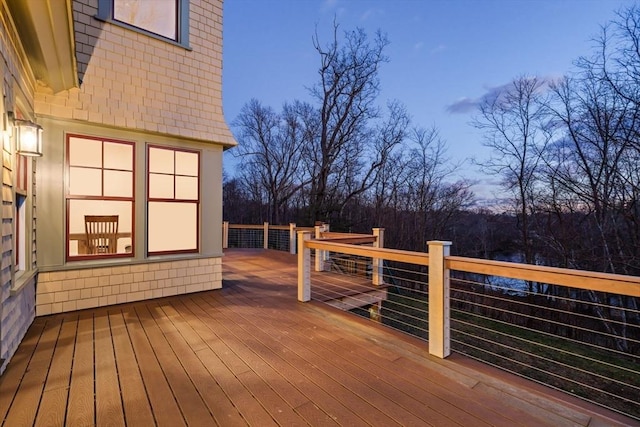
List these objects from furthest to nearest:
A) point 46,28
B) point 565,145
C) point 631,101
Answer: point 565,145, point 631,101, point 46,28

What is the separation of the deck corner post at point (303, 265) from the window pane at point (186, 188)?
189 cm

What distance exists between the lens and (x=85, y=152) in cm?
393

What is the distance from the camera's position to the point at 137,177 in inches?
168

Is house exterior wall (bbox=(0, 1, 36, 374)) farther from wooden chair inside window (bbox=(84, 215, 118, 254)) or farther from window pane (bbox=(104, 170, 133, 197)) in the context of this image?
wooden chair inside window (bbox=(84, 215, 118, 254))

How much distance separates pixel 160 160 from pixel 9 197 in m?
2.09

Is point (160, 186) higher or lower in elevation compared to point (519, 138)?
lower

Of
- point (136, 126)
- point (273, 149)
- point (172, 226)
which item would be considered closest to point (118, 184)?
point (136, 126)

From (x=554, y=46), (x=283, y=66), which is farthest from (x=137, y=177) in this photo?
(x=283, y=66)

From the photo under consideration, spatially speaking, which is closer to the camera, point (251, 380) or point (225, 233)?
point (251, 380)

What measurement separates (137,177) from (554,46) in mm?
11616

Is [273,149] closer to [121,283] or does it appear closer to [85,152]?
[85,152]

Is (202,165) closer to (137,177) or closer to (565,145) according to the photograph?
(137,177)

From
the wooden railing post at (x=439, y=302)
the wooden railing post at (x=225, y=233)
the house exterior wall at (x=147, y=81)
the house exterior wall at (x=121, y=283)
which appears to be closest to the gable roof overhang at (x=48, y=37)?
the house exterior wall at (x=147, y=81)

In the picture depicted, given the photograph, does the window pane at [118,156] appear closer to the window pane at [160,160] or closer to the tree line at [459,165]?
the window pane at [160,160]
